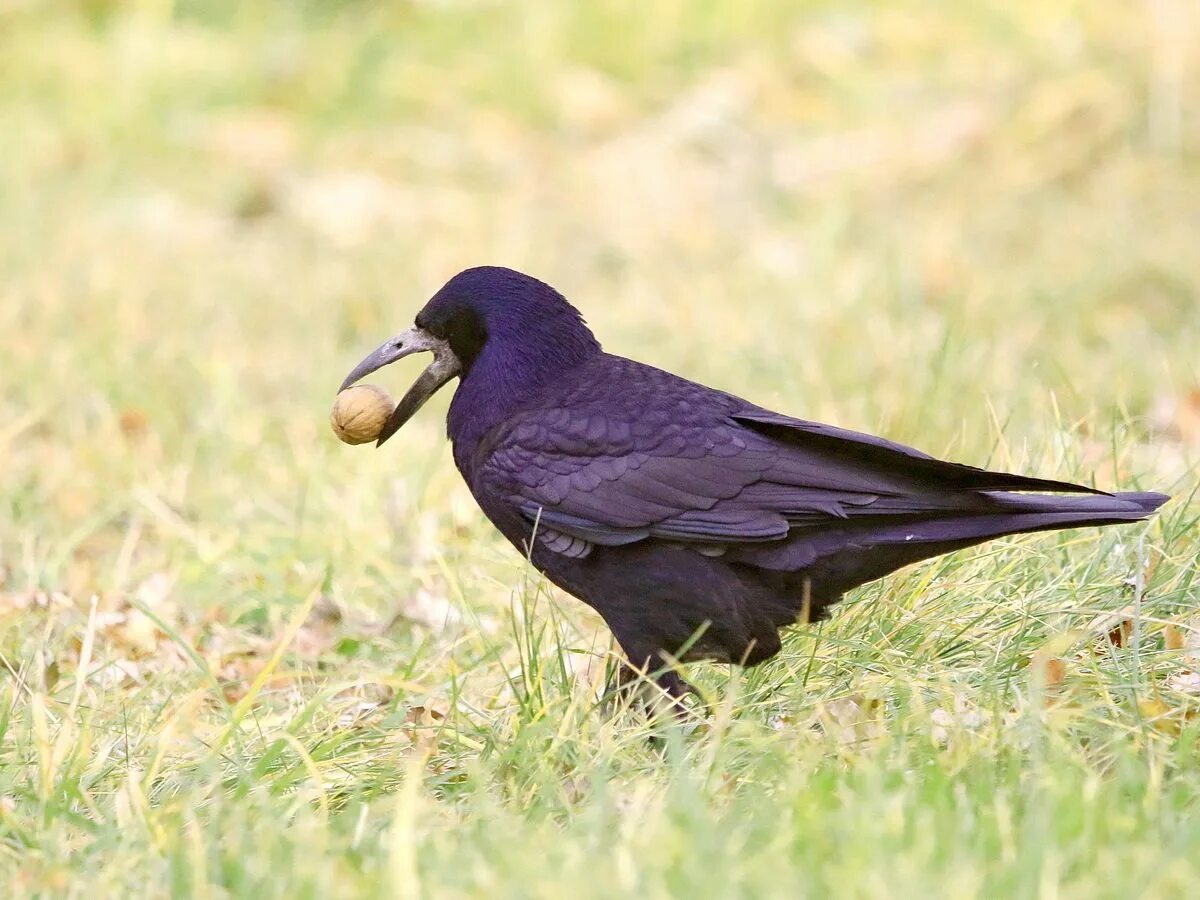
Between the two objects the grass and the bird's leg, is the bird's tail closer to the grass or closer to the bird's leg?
the grass

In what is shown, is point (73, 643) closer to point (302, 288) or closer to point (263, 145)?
point (302, 288)

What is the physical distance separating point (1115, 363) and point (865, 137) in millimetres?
3479

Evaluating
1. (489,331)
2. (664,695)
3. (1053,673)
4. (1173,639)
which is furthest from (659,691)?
(1173,639)

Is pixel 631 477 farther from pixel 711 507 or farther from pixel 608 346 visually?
pixel 608 346

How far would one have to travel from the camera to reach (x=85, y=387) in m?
5.68

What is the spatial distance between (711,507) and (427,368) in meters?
0.79

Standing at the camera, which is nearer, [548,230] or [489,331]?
[489,331]

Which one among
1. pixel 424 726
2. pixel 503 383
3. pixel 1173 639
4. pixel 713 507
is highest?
pixel 503 383

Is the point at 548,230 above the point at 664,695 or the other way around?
above

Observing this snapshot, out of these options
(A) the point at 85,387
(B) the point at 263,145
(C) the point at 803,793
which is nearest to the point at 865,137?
(B) the point at 263,145

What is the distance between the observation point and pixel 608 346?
20.6 ft

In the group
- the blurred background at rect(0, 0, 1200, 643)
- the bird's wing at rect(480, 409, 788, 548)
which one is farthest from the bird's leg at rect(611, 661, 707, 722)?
the blurred background at rect(0, 0, 1200, 643)

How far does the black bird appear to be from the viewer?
10.00ft

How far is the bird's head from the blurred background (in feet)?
2.66
